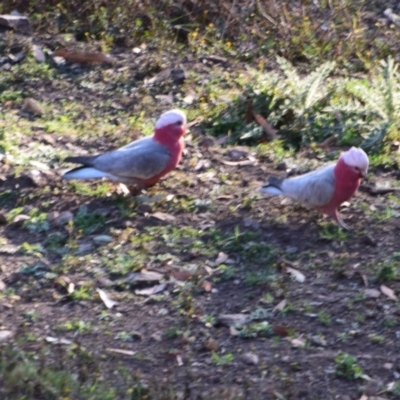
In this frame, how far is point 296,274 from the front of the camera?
18.4ft

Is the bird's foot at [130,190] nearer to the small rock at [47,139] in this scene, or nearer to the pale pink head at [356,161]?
the small rock at [47,139]

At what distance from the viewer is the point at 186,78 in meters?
8.47

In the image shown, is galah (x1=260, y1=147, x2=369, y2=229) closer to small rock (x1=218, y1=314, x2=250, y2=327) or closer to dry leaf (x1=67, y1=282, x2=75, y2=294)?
small rock (x1=218, y1=314, x2=250, y2=327)

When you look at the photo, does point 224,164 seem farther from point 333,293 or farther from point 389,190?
point 333,293

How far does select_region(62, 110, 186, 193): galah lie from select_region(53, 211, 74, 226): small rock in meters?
0.25

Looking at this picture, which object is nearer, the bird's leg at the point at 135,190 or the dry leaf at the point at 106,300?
the dry leaf at the point at 106,300

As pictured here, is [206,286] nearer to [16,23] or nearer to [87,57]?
[87,57]

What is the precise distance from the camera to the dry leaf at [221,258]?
18.9 ft

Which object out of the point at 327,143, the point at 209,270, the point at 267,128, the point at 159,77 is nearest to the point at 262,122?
the point at 267,128

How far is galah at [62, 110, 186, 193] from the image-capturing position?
6.32 m

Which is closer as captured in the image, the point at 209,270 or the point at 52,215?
the point at 209,270

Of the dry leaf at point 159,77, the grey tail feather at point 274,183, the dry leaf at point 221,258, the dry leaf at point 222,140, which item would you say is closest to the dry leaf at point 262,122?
the dry leaf at point 222,140

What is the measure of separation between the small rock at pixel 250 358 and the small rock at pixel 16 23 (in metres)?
5.31

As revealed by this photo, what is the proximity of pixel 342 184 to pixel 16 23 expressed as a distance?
4321 millimetres
